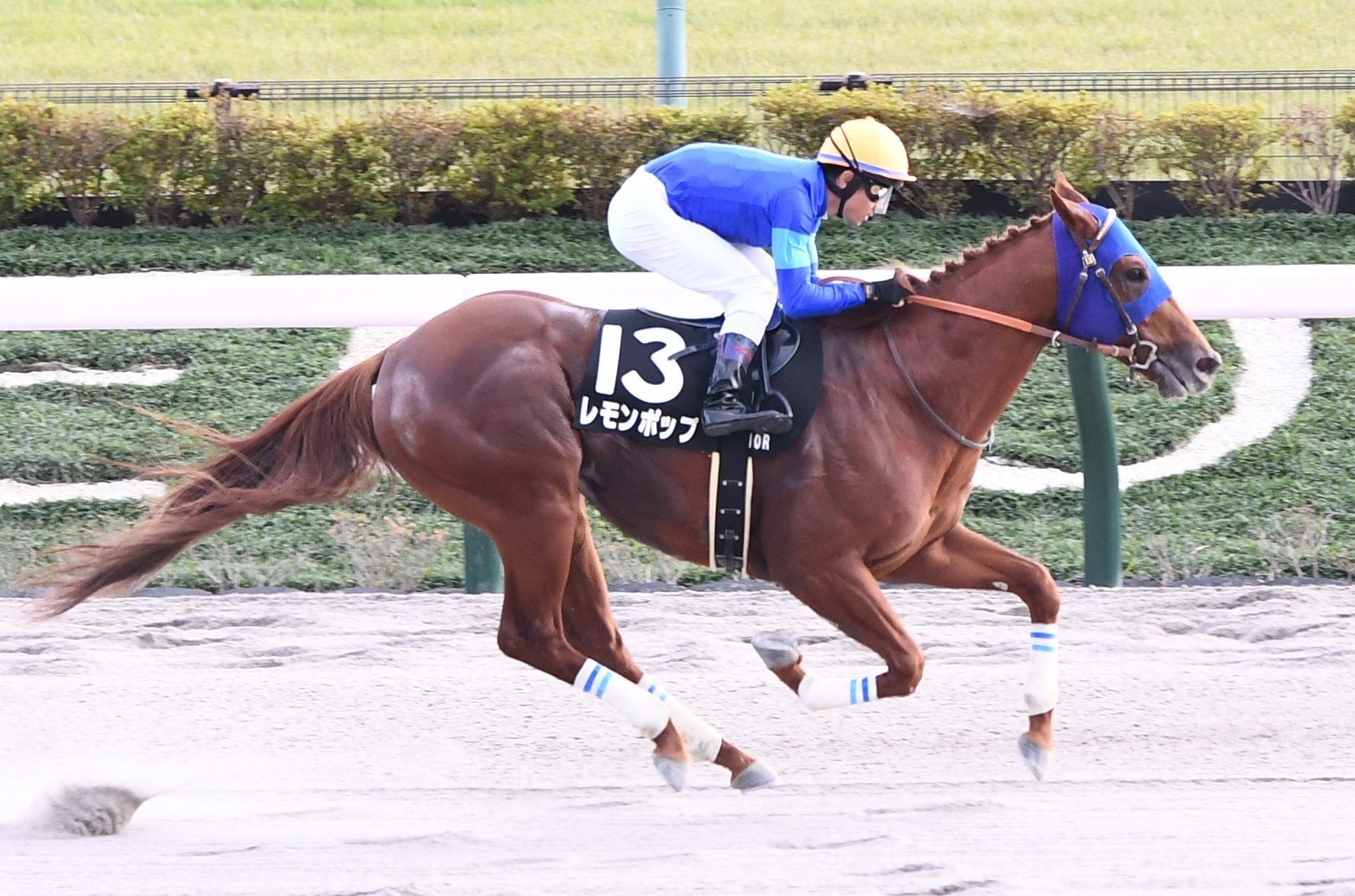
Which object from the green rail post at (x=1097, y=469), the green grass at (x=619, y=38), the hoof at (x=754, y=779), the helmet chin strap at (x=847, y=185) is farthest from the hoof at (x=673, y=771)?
the green grass at (x=619, y=38)

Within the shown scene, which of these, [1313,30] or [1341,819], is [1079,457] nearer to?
[1341,819]

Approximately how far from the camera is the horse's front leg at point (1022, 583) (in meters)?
3.92

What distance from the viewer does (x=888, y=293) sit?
388 cm

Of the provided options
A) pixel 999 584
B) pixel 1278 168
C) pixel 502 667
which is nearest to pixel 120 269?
pixel 502 667

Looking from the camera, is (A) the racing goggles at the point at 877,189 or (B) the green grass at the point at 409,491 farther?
(B) the green grass at the point at 409,491

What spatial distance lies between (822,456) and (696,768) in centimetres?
89

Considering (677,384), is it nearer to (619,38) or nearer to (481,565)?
(481,565)

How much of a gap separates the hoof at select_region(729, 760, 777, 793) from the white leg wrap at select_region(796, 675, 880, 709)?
0.19 metres

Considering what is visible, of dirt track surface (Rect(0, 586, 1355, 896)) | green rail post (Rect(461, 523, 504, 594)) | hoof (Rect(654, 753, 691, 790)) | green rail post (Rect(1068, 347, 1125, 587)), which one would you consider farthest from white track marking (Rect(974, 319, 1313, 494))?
hoof (Rect(654, 753, 691, 790))

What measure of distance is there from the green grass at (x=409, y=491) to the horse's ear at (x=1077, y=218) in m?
2.08

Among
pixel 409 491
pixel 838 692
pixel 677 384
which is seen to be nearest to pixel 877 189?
pixel 677 384

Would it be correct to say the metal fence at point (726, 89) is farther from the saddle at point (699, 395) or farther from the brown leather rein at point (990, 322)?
the saddle at point (699, 395)

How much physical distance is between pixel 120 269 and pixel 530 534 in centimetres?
488

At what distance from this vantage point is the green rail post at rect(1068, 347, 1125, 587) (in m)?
5.28
